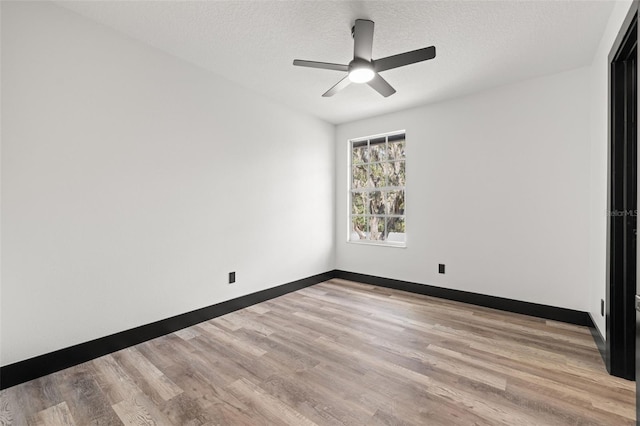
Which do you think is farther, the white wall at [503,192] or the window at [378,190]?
the window at [378,190]

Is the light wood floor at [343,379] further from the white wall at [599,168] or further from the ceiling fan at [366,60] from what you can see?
the ceiling fan at [366,60]

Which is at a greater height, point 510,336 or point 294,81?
point 294,81

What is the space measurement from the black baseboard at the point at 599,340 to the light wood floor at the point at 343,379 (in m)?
0.06

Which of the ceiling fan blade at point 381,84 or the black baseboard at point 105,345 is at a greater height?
the ceiling fan blade at point 381,84

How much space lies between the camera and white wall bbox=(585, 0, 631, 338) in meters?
2.18

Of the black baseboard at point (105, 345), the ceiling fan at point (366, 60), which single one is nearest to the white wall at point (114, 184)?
the black baseboard at point (105, 345)

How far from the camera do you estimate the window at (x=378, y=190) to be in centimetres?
423

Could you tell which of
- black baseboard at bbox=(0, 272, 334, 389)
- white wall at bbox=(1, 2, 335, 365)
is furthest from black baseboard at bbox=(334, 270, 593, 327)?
black baseboard at bbox=(0, 272, 334, 389)

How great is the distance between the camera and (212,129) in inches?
119

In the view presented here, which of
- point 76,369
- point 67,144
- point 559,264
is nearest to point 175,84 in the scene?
point 67,144

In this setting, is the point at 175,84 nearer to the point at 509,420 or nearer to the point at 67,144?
the point at 67,144

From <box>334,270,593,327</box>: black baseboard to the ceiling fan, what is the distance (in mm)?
2670

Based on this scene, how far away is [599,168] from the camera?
2416mm

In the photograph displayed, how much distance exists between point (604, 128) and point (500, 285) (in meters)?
1.83
